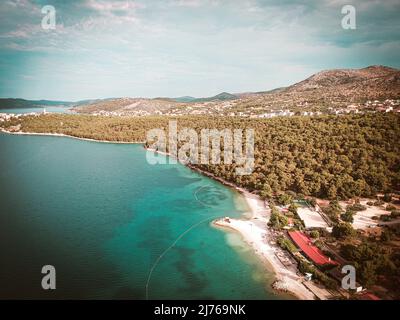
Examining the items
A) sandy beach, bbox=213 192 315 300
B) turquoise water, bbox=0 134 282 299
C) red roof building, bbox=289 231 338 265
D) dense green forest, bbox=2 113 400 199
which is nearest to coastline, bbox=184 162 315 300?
sandy beach, bbox=213 192 315 300

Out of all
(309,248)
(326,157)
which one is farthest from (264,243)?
(326,157)

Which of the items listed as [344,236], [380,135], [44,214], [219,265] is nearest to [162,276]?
[219,265]

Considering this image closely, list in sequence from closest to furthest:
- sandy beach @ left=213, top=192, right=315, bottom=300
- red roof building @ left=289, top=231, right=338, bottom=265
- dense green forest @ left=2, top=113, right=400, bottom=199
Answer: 1. sandy beach @ left=213, top=192, right=315, bottom=300
2. red roof building @ left=289, top=231, right=338, bottom=265
3. dense green forest @ left=2, top=113, right=400, bottom=199

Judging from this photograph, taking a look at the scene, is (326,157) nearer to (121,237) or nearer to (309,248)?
(309,248)

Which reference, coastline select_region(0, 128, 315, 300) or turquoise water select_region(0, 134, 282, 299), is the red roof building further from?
turquoise water select_region(0, 134, 282, 299)

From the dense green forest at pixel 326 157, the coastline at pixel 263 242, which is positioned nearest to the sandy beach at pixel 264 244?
the coastline at pixel 263 242

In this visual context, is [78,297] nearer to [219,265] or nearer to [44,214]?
[219,265]
